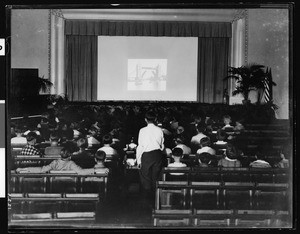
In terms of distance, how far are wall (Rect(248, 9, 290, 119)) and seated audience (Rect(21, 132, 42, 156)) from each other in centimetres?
220

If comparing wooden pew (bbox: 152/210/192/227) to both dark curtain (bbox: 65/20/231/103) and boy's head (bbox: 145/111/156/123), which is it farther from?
dark curtain (bbox: 65/20/231/103)

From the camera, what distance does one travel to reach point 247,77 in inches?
273

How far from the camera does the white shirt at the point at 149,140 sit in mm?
6879

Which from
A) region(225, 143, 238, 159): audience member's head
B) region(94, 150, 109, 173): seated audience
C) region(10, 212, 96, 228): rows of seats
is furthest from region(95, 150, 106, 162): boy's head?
region(225, 143, 238, 159): audience member's head

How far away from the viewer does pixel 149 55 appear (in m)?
6.91

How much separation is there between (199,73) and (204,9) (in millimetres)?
611

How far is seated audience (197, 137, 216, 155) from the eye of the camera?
692 cm

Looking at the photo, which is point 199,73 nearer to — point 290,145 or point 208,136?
point 208,136

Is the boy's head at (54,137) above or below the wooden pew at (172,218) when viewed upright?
above

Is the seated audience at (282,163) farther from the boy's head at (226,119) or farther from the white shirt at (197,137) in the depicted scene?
the white shirt at (197,137)

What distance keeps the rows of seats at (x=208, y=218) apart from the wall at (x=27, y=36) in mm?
1772

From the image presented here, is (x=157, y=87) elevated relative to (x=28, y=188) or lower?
elevated

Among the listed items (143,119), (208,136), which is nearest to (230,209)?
(208,136)

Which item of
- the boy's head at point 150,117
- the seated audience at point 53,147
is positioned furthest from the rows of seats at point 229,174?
the seated audience at point 53,147
